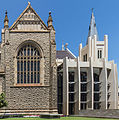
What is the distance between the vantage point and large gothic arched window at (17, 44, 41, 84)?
5459cm

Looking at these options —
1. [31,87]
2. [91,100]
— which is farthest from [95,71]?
[31,87]

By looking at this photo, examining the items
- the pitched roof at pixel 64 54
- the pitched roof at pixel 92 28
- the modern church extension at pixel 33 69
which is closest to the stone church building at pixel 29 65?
the modern church extension at pixel 33 69

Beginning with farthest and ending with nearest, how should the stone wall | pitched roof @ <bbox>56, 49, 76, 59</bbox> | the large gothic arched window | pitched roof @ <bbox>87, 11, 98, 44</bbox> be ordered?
1. pitched roof @ <bbox>56, 49, 76, 59</bbox>
2. pitched roof @ <bbox>87, 11, 98, 44</bbox>
3. the large gothic arched window
4. the stone wall

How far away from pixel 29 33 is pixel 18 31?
220 cm

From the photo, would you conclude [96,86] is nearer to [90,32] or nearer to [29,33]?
[90,32]

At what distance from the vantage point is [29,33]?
55375 mm


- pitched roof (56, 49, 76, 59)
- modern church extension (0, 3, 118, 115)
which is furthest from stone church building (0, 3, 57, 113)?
pitched roof (56, 49, 76, 59)

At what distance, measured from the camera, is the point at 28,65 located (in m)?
55.1

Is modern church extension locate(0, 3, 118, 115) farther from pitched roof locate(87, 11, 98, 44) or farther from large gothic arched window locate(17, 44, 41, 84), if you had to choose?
pitched roof locate(87, 11, 98, 44)

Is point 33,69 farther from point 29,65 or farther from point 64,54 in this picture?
point 64,54

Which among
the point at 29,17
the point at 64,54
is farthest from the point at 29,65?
the point at 64,54

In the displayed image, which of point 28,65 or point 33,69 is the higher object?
point 28,65

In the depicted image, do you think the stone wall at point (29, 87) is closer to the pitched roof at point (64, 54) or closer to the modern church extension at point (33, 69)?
the modern church extension at point (33, 69)

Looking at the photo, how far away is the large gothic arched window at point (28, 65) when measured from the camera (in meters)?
54.6
